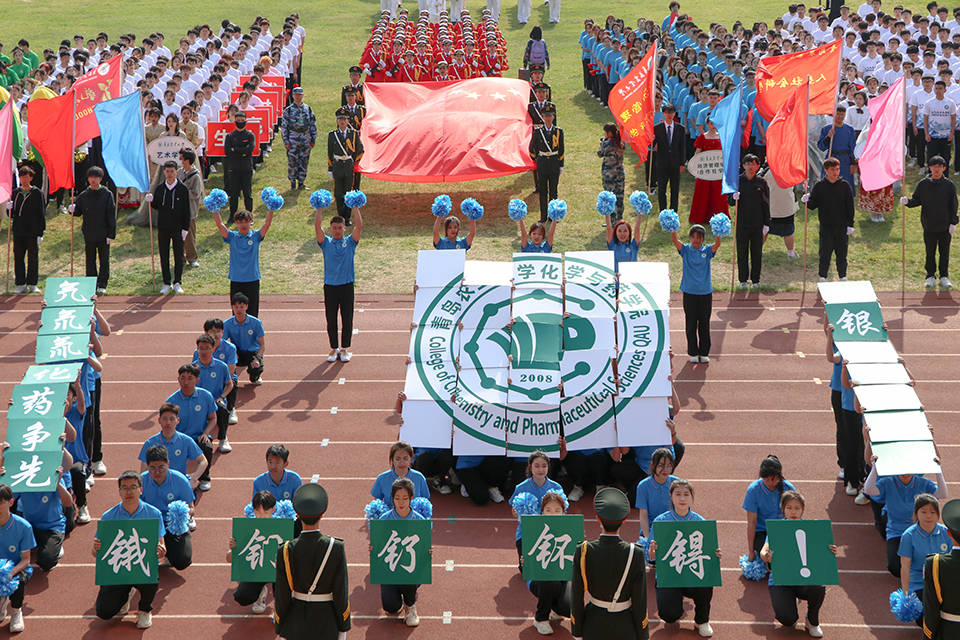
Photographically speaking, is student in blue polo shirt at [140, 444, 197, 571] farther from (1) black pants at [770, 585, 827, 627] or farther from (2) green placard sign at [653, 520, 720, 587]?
(1) black pants at [770, 585, 827, 627]

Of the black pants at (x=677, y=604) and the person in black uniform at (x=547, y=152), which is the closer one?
the black pants at (x=677, y=604)

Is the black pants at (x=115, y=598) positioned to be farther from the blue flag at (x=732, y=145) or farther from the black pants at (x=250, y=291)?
the blue flag at (x=732, y=145)

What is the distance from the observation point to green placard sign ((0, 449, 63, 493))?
978 cm

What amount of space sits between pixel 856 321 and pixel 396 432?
15.9ft

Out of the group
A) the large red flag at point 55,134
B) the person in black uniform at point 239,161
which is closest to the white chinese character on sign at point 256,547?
the large red flag at point 55,134

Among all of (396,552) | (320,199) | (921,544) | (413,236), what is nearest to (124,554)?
(396,552)

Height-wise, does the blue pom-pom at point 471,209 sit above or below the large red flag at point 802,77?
below

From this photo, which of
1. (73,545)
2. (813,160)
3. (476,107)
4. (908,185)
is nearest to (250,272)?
(73,545)

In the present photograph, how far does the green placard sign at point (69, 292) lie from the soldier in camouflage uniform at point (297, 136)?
32.6ft

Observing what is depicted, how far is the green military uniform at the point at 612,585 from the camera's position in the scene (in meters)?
7.66

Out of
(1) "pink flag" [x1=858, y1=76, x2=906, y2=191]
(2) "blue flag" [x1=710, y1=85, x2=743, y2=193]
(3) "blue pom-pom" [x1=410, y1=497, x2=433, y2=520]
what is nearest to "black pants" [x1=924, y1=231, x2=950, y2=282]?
(1) "pink flag" [x1=858, y1=76, x2=906, y2=191]

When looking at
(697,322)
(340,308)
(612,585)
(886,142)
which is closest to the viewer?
(612,585)

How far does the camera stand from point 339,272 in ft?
47.5

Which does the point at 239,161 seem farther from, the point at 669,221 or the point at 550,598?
the point at 550,598
